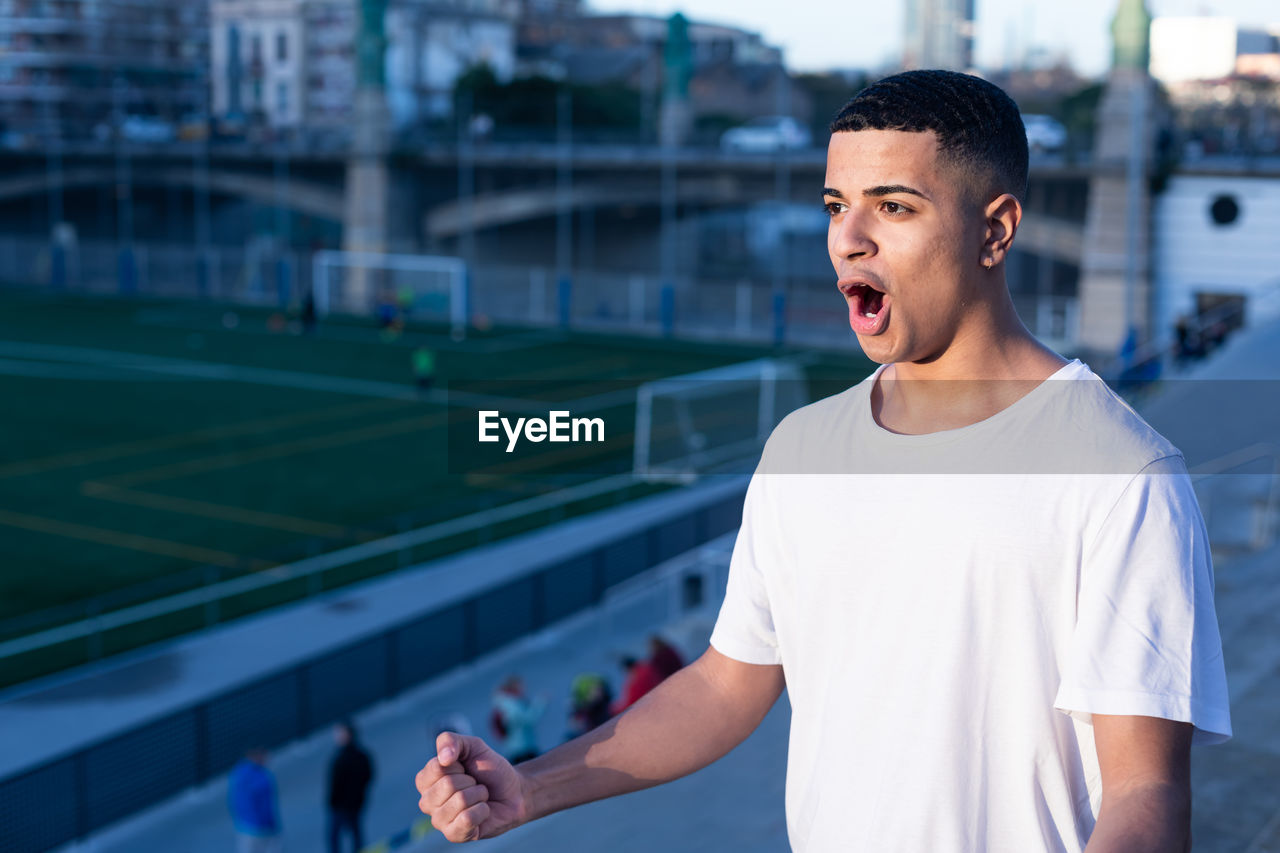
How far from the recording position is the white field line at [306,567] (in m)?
17.2

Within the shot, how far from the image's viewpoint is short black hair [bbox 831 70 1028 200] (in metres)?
2.08

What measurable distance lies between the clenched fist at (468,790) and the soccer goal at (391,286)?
143 ft

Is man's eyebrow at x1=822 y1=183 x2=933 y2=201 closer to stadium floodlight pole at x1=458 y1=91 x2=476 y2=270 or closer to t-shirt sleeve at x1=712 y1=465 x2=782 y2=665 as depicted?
t-shirt sleeve at x1=712 y1=465 x2=782 y2=665

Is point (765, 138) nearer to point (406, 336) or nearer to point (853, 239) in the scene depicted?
point (406, 336)

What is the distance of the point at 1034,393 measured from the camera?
2105 mm

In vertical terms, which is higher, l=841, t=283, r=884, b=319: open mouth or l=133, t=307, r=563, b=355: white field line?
l=841, t=283, r=884, b=319: open mouth

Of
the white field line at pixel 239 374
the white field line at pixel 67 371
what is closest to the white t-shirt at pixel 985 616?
the white field line at pixel 239 374

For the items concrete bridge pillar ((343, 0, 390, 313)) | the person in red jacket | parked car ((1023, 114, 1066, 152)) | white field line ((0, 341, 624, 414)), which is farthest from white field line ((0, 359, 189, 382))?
the person in red jacket

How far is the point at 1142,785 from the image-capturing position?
6.17 feet

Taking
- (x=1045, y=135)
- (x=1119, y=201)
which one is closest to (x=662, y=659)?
(x=1119, y=201)

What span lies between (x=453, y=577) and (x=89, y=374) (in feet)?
75.8

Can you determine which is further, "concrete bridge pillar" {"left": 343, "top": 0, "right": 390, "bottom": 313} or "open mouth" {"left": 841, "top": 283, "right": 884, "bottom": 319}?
"concrete bridge pillar" {"left": 343, "top": 0, "right": 390, "bottom": 313}

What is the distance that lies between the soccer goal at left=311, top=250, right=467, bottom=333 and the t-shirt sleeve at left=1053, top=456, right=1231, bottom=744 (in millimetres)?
44043

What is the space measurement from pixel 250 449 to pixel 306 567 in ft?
30.6
